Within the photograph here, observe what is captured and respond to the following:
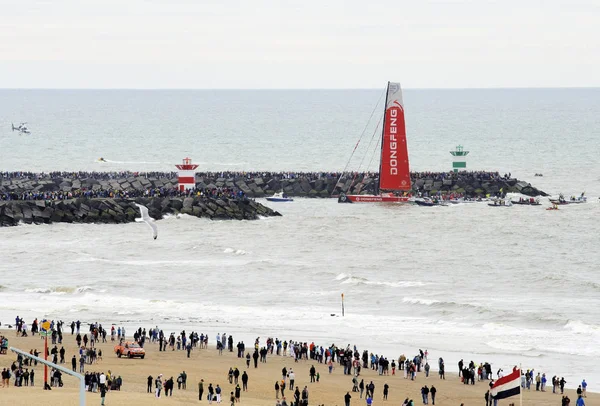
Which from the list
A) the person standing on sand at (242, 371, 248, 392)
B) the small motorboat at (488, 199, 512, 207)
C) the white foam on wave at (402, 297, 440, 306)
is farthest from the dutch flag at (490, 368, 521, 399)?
the small motorboat at (488, 199, 512, 207)

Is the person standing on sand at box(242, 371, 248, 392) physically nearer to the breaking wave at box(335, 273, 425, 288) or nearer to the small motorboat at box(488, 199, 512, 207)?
the breaking wave at box(335, 273, 425, 288)

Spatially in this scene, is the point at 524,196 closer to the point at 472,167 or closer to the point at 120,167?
the point at 472,167

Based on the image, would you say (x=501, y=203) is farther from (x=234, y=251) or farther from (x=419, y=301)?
(x=419, y=301)

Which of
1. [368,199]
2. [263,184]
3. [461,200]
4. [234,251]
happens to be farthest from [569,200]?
[234,251]

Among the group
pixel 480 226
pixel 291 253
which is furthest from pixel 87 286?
pixel 480 226

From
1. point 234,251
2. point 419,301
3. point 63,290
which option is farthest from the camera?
point 234,251
